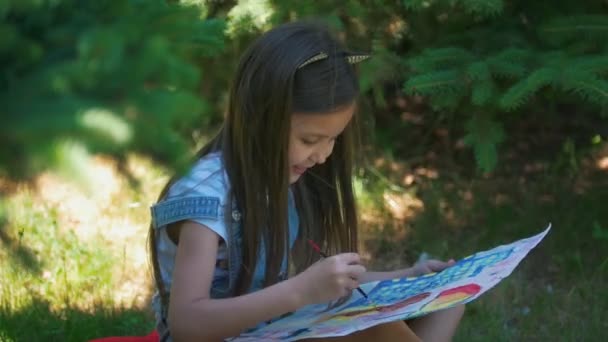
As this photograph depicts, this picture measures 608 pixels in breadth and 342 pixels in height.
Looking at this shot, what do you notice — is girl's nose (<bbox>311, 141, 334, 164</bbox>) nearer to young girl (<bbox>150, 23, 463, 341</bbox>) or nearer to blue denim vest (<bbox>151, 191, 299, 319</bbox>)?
young girl (<bbox>150, 23, 463, 341</bbox>)

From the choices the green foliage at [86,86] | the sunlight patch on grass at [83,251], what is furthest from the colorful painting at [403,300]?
the green foliage at [86,86]

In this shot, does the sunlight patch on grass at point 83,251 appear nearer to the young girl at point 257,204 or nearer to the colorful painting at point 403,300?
the young girl at point 257,204

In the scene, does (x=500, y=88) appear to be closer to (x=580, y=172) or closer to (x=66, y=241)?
(x=580, y=172)

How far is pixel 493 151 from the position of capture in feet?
8.20

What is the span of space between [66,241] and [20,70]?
196 centimetres

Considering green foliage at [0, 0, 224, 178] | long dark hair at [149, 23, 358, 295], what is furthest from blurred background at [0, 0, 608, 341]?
green foliage at [0, 0, 224, 178]

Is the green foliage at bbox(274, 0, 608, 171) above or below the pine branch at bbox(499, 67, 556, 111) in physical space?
above

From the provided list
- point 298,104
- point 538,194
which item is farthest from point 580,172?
point 298,104

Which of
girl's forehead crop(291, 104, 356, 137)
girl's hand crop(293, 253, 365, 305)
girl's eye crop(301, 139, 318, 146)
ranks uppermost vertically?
girl's forehead crop(291, 104, 356, 137)

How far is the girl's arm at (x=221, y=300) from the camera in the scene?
1.56 meters

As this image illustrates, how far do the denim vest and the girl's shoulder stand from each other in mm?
19

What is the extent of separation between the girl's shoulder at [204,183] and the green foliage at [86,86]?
83cm

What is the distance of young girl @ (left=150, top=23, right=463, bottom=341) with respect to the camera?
160 cm

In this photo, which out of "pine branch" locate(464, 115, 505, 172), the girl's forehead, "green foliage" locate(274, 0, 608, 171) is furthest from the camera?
"pine branch" locate(464, 115, 505, 172)
